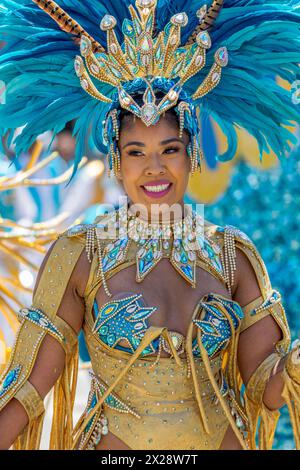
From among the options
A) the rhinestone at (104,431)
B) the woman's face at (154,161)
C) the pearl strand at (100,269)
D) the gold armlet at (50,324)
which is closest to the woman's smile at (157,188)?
the woman's face at (154,161)

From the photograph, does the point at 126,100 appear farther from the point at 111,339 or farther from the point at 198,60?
the point at 111,339

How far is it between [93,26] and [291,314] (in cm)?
241

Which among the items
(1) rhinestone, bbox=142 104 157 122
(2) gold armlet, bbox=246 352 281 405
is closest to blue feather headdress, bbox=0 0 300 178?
(1) rhinestone, bbox=142 104 157 122

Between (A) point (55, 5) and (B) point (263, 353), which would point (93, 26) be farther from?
(B) point (263, 353)

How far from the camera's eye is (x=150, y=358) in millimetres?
2543

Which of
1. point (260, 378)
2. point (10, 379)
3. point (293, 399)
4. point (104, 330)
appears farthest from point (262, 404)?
point (10, 379)

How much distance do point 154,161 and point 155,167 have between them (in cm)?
2

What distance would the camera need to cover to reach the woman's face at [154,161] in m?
2.57

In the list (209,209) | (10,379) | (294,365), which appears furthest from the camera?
(209,209)

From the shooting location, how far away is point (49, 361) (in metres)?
2.59

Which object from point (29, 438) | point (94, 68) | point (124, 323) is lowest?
point (29, 438)

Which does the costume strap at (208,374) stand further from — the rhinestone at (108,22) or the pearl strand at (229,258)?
the rhinestone at (108,22)

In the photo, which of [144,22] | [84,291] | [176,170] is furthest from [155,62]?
[84,291]

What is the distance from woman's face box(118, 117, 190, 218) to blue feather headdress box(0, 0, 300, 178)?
6cm
